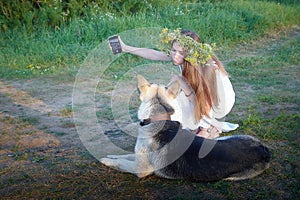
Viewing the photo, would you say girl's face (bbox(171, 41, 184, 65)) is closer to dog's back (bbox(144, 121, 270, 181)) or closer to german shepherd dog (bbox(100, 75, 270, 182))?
german shepherd dog (bbox(100, 75, 270, 182))

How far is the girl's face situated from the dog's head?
0.75 meters

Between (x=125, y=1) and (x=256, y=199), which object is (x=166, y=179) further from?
(x=125, y=1)

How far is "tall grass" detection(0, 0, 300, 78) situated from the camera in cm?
784

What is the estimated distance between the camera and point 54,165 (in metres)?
4.04

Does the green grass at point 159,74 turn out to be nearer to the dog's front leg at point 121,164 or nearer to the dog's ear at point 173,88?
the dog's front leg at point 121,164

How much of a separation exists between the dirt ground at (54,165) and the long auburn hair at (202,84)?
1.20 metres

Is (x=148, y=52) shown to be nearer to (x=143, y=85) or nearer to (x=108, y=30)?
(x=143, y=85)

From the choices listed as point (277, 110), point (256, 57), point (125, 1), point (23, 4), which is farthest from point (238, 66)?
Result: point (23, 4)

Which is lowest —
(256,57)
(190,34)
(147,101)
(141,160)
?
(256,57)

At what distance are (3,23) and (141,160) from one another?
686cm

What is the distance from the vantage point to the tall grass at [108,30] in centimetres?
784

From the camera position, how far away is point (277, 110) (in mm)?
5547

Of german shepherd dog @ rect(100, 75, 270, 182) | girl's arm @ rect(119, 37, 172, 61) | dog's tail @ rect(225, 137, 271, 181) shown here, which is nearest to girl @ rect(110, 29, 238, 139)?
girl's arm @ rect(119, 37, 172, 61)

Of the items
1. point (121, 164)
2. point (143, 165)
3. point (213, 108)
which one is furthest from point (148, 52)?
point (143, 165)
